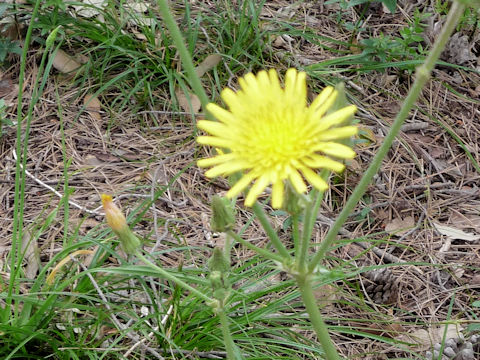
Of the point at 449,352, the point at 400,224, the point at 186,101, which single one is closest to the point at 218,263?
the point at 449,352

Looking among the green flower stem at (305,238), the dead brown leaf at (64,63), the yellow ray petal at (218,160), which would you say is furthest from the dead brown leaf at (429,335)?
the dead brown leaf at (64,63)

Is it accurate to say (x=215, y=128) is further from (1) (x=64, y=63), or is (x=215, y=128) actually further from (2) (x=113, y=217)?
(1) (x=64, y=63)

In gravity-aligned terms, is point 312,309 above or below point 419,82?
below

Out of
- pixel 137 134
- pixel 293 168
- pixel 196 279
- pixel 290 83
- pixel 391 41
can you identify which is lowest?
pixel 137 134

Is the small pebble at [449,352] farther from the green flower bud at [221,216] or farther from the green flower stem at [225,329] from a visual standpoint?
the green flower bud at [221,216]

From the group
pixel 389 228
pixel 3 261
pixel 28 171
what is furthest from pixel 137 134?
pixel 389 228

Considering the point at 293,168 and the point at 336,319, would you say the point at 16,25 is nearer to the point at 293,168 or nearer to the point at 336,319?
the point at 336,319

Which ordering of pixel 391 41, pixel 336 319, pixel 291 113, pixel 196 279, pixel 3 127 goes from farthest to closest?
pixel 391 41 < pixel 3 127 < pixel 336 319 < pixel 196 279 < pixel 291 113
